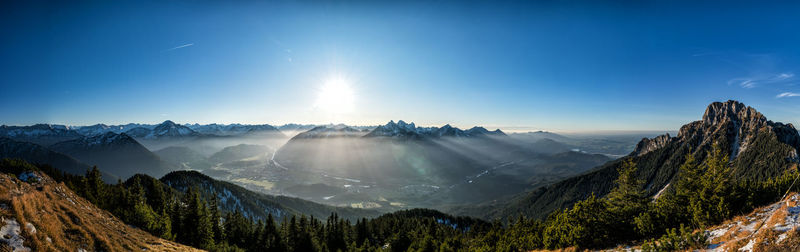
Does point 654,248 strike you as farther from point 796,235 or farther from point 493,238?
point 493,238

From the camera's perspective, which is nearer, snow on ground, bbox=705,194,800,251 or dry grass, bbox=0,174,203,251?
snow on ground, bbox=705,194,800,251

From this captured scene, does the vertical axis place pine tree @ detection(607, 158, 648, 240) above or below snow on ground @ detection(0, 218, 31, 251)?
below

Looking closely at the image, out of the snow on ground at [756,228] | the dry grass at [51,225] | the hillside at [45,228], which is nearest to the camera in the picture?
the snow on ground at [756,228]

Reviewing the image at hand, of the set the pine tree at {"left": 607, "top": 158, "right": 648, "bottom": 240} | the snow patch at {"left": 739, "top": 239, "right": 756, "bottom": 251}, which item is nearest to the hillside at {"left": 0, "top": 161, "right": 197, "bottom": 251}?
the snow patch at {"left": 739, "top": 239, "right": 756, "bottom": 251}

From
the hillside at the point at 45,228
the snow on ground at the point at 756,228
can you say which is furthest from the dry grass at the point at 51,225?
the snow on ground at the point at 756,228

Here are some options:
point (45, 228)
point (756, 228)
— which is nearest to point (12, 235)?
point (45, 228)

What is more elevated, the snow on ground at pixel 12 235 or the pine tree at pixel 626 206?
the snow on ground at pixel 12 235

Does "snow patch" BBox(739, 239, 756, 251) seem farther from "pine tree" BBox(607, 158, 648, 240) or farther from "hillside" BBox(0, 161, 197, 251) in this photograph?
"hillside" BBox(0, 161, 197, 251)

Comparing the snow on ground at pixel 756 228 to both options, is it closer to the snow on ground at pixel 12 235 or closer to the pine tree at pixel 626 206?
the pine tree at pixel 626 206

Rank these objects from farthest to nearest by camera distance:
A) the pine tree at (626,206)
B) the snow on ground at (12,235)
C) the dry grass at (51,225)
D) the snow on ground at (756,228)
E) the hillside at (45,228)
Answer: the pine tree at (626,206) → the dry grass at (51,225) → the hillside at (45,228) → the snow on ground at (12,235) → the snow on ground at (756,228)

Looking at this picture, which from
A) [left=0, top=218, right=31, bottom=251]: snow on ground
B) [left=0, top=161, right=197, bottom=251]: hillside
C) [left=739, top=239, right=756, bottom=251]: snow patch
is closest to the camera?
[left=739, top=239, right=756, bottom=251]: snow patch
